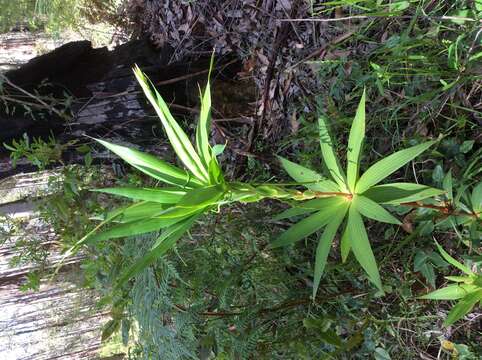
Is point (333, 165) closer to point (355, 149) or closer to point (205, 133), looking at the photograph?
point (355, 149)

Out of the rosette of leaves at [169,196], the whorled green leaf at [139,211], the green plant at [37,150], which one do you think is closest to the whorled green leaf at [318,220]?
the rosette of leaves at [169,196]

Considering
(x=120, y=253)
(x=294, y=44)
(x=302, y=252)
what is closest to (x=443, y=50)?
(x=294, y=44)

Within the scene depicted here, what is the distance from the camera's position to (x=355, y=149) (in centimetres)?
119

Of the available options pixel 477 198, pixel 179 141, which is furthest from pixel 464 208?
pixel 179 141

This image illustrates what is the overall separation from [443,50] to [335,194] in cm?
66

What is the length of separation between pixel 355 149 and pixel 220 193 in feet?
1.25

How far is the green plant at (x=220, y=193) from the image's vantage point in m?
1.10

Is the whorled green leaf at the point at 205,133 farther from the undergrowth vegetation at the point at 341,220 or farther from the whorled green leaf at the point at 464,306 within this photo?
the whorled green leaf at the point at 464,306

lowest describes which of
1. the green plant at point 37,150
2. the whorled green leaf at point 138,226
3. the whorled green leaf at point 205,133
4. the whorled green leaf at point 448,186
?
the green plant at point 37,150

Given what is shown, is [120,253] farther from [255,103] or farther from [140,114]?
[255,103]

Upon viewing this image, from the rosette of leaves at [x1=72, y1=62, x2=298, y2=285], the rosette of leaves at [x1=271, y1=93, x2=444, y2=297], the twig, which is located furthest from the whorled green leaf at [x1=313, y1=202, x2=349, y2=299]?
the twig

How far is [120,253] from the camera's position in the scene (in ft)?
7.39

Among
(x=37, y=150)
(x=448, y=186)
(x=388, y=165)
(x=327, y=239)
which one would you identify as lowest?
(x=37, y=150)

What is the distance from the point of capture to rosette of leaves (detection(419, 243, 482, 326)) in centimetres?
127
